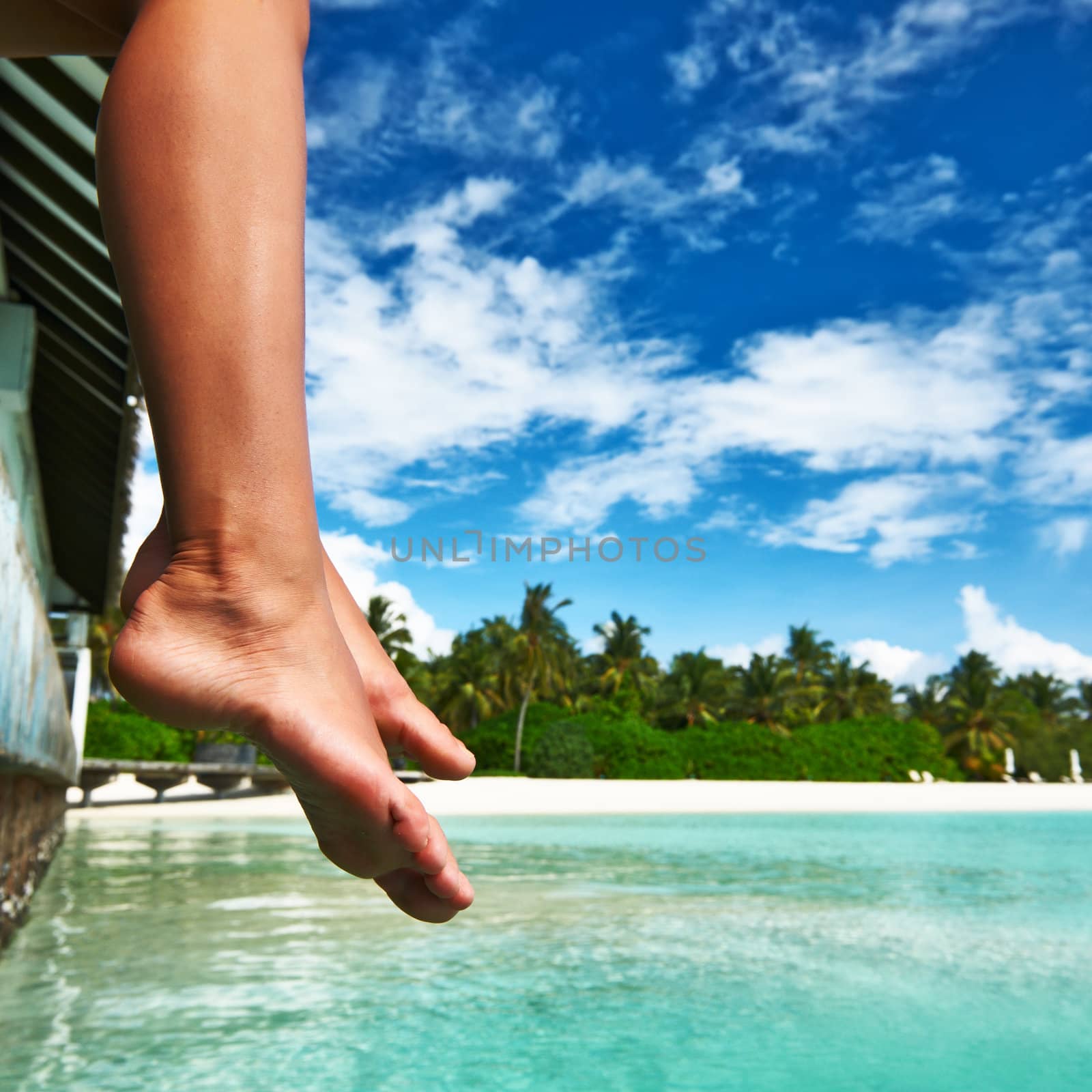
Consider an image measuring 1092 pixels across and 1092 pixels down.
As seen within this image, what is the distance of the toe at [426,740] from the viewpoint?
1.22m

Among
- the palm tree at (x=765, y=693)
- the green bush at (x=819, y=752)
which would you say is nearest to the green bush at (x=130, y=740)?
the green bush at (x=819, y=752)

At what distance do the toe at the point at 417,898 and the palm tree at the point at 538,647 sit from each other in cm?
3708

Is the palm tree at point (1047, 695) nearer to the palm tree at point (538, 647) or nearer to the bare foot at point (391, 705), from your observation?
the palm tree at point (538, 647)

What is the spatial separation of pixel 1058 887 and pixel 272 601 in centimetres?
895

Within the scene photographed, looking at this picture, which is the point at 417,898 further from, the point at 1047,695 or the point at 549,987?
the point at 1047,695

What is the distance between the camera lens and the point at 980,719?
46.2 metres

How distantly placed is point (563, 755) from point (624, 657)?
12051mm

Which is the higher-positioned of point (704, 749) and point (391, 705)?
point (704, 749)

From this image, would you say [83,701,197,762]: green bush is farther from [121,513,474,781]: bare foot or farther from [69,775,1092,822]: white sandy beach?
[121,513,474,781]: bare foot

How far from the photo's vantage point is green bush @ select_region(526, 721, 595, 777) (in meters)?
33.2

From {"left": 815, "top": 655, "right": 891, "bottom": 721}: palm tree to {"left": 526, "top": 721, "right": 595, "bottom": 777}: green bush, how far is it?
1952cm

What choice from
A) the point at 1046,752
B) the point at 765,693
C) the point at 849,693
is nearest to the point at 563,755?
the point at 765,693

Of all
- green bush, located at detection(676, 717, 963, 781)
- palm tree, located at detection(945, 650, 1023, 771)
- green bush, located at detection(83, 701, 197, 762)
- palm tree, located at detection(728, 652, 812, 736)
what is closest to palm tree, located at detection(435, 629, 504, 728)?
green bush, located at detection(676, 717, 963, 781)

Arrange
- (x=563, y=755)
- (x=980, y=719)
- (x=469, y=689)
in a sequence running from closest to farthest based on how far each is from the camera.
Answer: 1. (x=563, y=755)
2. (x=469, y=689)
3. (x=980, y=719)
